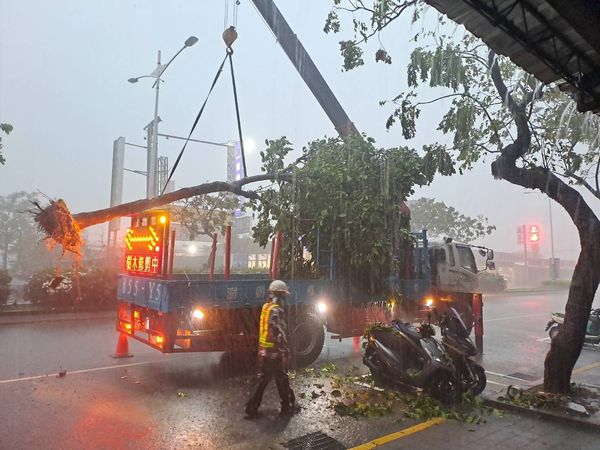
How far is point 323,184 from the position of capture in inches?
355

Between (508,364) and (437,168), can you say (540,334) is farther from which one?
(437,168)

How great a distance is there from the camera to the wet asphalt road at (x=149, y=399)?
4.64 meters

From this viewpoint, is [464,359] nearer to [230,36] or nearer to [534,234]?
[230,36]

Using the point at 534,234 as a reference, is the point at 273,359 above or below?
below

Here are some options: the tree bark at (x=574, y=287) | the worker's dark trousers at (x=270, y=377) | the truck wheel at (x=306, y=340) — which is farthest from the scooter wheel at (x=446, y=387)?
the truck wheel at (x=306, y=340)

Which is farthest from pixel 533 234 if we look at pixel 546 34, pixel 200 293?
pixel 546 34

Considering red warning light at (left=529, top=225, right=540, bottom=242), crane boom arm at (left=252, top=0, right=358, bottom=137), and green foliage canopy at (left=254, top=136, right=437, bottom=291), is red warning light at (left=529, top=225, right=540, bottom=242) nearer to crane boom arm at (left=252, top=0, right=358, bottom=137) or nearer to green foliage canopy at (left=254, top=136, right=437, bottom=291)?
crane boom arm at (left=252, top=0, right=358, bottom=137)

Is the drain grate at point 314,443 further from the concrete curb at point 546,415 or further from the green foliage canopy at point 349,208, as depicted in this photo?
the green foliage canopy at point 349,208

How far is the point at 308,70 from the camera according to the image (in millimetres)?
10953

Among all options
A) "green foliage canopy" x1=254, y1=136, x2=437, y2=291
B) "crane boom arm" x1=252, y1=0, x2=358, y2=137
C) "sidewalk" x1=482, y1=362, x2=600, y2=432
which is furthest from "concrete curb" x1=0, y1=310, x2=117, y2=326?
"sidewalk" x1=482, y1=362, x2=600, y2=432

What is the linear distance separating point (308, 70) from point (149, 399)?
8077 millimetres

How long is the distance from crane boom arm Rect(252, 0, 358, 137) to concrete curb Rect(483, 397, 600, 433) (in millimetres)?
6772

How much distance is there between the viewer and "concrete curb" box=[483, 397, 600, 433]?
5.07 m

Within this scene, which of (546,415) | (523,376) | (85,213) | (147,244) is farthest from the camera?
(85,213)
